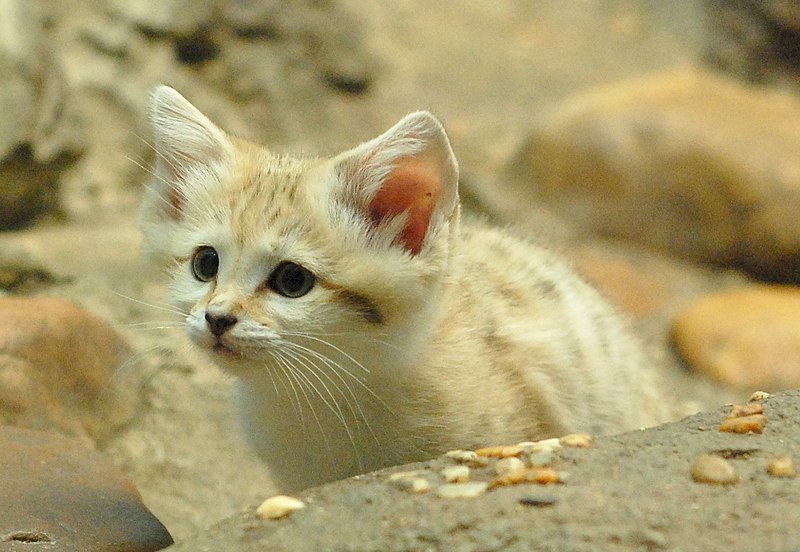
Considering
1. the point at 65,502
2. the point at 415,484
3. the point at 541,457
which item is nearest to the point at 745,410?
the point at 541,457

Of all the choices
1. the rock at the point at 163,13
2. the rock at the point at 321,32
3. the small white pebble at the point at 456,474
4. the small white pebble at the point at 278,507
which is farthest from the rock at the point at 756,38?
the small white pebble at the point at 278,507

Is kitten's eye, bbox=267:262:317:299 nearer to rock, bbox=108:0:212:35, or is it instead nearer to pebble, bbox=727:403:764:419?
pebble, bbox=727:403:764:419

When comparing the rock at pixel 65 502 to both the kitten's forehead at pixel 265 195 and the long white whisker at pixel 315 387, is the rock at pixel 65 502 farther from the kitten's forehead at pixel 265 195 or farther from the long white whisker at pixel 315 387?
the kitten's forehead at pixel 265 195

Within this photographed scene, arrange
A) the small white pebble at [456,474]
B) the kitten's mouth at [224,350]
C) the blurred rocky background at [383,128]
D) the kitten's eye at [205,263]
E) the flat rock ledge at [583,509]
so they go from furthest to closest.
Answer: the blurred rocky background at [383,128] → the kitten's eye at [205,263] → the kitten's mouth at [224,350] → the small white pebble at [456,474] → the flat rock ledge at [583,509]

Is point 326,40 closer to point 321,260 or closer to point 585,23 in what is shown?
point 585,23

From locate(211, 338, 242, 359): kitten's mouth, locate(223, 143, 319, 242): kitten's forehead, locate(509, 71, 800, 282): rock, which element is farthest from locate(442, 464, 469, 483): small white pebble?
locate(509, 71, 800, 282): rock
